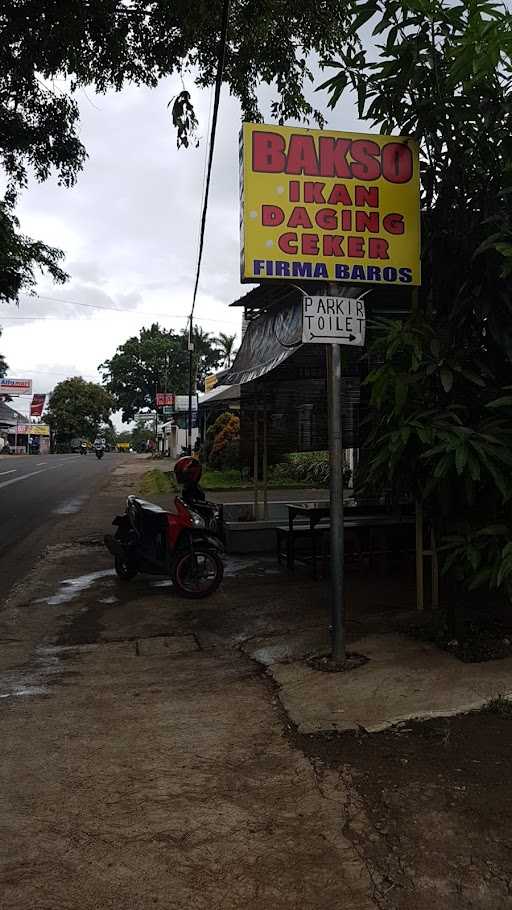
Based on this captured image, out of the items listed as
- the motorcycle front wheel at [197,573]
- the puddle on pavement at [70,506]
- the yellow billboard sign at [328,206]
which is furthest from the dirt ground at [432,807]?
the puddle on pavement at [70,506]

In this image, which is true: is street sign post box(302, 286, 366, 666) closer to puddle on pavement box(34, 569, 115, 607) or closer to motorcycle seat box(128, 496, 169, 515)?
motorcycle seat box(128, 496, 169, 515)

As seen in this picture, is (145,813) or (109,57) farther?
(109,57)

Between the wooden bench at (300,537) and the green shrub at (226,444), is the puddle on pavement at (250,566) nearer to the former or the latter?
→ the wooden bench at (300,537)

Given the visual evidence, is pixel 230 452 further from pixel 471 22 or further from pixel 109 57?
pixel 471 22

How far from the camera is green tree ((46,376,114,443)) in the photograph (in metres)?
85.4

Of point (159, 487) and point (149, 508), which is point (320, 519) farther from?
point (159, 487)

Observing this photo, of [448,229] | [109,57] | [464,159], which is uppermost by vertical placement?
[109,57]

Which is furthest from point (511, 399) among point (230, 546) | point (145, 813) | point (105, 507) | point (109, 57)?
point (105, 507)

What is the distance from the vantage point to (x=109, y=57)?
11875 millimetres

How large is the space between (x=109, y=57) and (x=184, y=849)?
12.3 meters

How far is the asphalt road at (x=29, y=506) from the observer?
35.9ft

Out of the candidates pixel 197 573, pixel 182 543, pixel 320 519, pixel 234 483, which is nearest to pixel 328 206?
pixel 182 543

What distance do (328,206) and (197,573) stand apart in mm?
4315

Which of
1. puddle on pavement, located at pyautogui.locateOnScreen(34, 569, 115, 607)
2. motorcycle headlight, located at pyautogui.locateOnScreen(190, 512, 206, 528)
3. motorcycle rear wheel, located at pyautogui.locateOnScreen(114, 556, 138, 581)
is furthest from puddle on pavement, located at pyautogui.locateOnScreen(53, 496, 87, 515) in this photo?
motorcycle headlight, located at pyautogui.locateOnScreen(190, 512, 206, 528)
